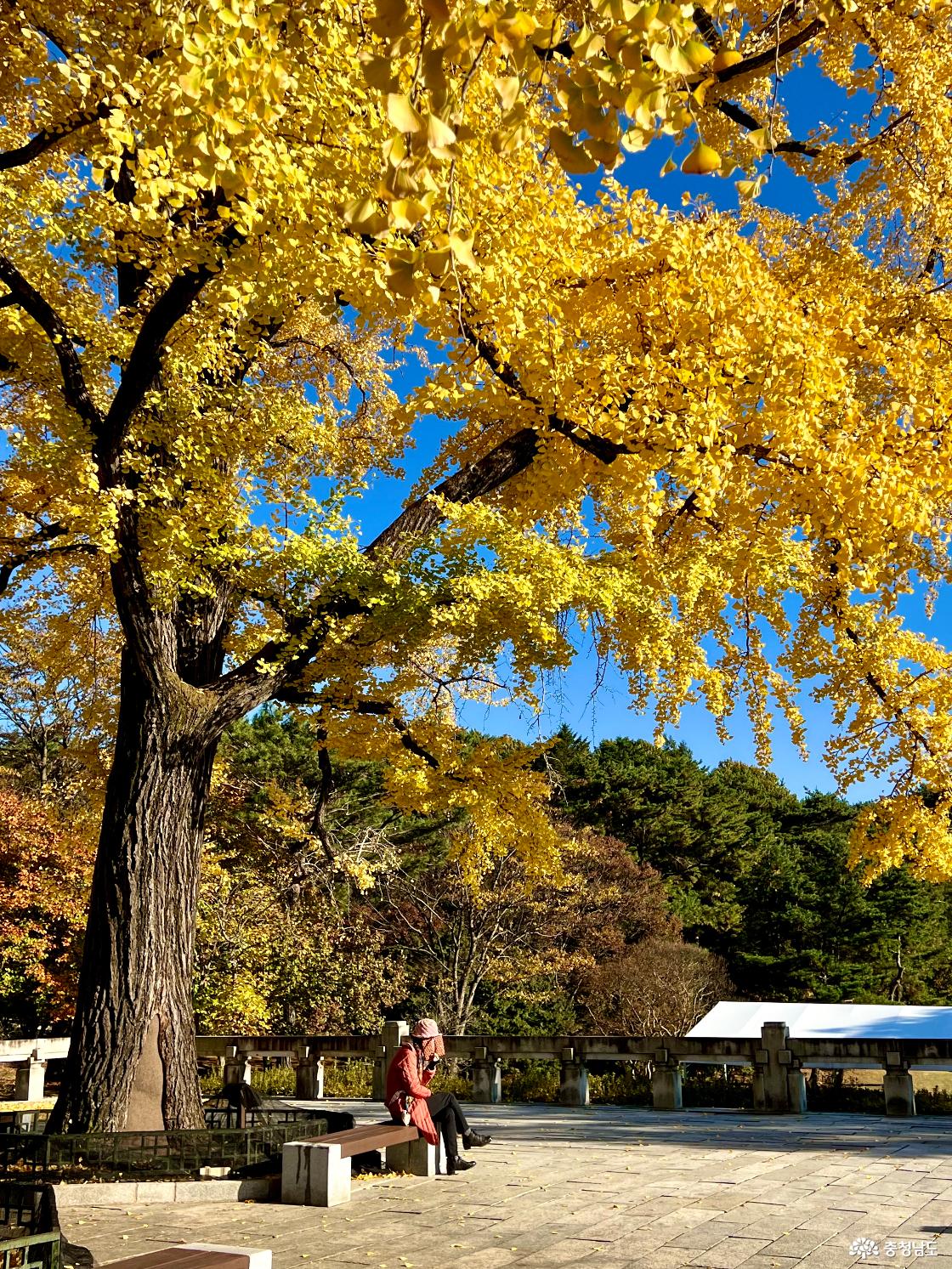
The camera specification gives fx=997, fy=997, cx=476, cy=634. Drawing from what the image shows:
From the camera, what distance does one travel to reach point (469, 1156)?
8352 millimetres

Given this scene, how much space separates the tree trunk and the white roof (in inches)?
389

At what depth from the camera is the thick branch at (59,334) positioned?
6.96 meters

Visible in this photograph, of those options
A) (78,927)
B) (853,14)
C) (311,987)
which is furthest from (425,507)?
(311,987)

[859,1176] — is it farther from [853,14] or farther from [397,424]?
[853,14]

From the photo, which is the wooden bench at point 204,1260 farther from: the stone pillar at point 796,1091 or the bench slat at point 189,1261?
the stone pillar at point 796,1091

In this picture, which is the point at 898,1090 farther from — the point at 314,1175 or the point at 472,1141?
the point at 314,1175

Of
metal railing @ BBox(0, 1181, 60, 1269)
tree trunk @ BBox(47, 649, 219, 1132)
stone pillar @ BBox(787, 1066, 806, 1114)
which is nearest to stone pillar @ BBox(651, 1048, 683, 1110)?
stone pillar @ BBox(787, 1066, 806, 1114)

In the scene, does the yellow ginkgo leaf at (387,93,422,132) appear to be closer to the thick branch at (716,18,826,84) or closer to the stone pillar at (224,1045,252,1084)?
the thick branch at (716,18,826,84)

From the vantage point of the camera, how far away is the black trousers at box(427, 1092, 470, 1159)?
25.3ft

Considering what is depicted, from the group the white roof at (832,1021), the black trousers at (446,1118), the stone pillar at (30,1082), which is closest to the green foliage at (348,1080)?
the stone pillar at (30,1082)

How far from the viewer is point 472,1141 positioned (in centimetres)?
859

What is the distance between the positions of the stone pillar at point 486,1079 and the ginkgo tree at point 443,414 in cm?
485

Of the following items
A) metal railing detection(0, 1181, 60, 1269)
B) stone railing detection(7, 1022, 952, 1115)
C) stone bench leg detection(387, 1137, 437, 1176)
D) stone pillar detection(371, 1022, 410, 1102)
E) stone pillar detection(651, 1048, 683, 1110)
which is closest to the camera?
metal railing detection(0, 1181, 60, 1269)

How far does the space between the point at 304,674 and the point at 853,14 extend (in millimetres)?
6554
